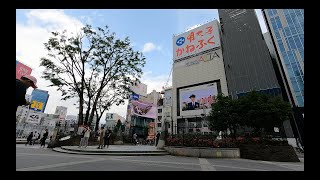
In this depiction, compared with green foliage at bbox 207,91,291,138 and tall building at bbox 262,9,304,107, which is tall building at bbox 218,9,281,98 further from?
green foliage at bbox 207,91,291,138

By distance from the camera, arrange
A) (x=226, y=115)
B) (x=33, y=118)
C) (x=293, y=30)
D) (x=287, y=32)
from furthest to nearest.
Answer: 1. (x=287, y=32)
2. (x=293, y=30)
3. (x=226, y=115)
4. (x=33, y=118)

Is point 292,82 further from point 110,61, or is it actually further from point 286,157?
point 110,61

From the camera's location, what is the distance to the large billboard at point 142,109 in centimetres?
3722

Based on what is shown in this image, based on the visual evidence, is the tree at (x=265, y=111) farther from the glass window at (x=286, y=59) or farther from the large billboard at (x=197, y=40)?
the large billboard at (x=197, y=40)

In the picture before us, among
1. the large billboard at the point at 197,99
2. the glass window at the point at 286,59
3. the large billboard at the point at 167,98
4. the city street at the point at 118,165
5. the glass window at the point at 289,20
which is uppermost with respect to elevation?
the glass window at the point at 289,20

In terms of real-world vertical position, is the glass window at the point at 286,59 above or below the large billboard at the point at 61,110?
above

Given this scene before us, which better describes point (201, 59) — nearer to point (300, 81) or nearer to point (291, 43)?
point (291, 43)

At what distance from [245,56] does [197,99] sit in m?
14.0

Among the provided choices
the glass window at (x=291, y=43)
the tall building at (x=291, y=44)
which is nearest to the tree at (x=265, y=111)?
the tall building at (x=291, y=44)

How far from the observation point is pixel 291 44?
38844 millimetres

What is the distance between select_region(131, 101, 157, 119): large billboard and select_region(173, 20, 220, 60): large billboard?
1742 cm

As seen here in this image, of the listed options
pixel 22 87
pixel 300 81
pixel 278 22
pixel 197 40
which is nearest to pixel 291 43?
pixel 278 22

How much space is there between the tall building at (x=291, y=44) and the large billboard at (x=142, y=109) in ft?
89.1
